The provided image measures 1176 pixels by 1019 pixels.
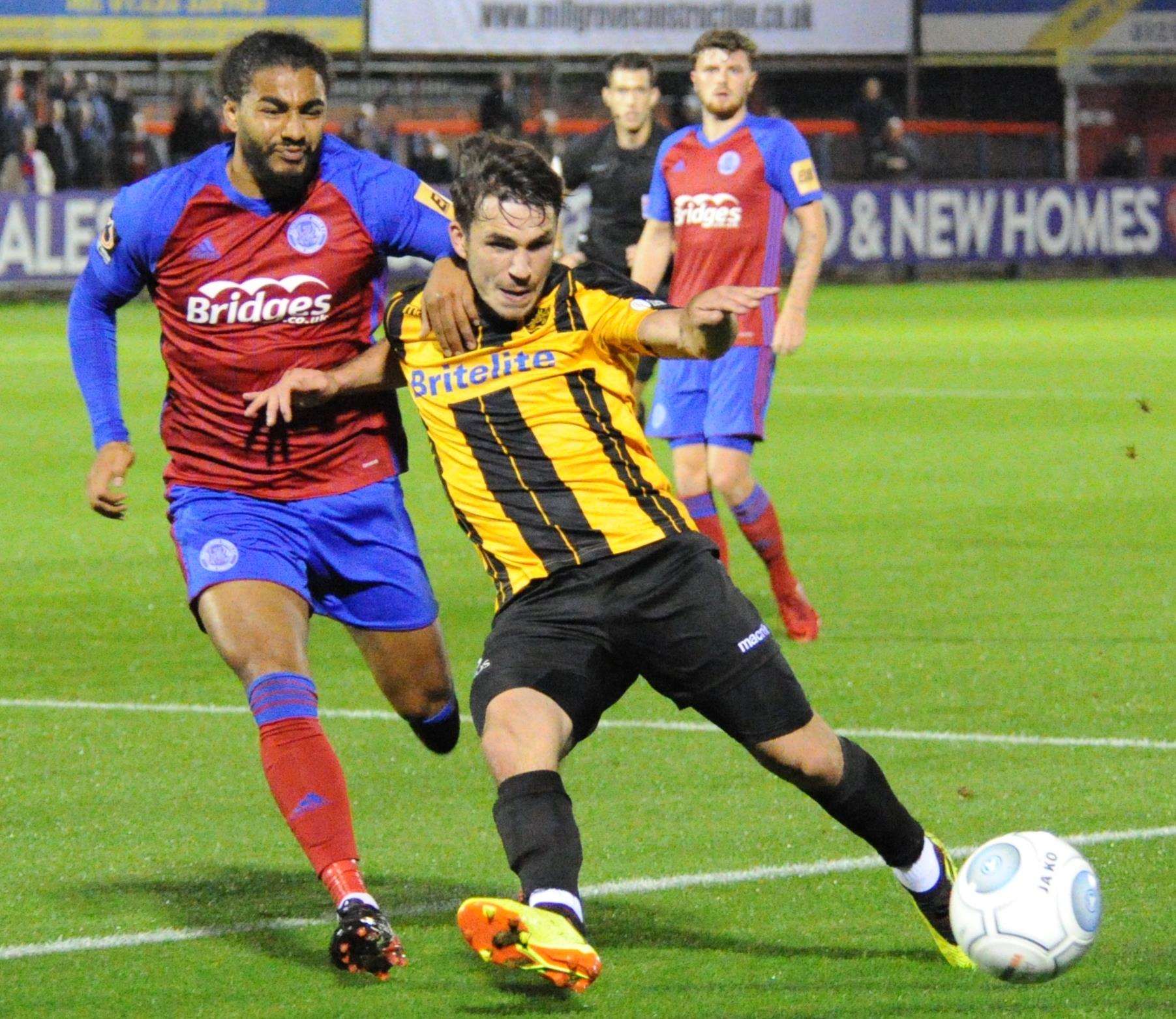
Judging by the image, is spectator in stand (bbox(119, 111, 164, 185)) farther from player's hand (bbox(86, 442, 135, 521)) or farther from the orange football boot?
the orange football boot

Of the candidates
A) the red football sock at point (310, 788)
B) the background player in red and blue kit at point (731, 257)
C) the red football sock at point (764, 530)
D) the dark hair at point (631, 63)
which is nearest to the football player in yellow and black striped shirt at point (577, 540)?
the red football sock at point (310, 788)

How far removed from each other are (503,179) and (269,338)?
100 centimetres

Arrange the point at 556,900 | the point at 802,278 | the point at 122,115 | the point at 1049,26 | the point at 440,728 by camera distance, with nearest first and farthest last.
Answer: the point at 556,900
the point at 440,728
the point at 802,278
the point at 122,115
the point at 1049,26

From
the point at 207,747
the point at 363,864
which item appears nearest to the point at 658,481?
the point at 363,864

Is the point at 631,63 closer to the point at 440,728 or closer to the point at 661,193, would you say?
the point at 661,193

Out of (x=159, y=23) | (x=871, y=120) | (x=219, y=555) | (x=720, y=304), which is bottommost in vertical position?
(x=219, y=555)

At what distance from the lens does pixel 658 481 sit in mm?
5191

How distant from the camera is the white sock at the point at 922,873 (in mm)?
5105

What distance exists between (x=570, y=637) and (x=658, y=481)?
42cm

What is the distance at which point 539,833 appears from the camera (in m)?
4.75

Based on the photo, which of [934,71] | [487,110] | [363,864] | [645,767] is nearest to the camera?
[363,864]

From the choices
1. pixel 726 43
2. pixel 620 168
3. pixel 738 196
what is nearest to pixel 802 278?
pixel 738 196

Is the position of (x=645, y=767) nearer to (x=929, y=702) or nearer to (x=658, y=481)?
(x=929, y=702)

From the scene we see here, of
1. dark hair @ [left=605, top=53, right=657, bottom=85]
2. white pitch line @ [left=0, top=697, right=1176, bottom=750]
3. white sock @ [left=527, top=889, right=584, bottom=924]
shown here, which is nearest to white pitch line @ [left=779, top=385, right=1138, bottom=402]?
dark hair @ [left=605, top=53, right=657, bottom=85]
